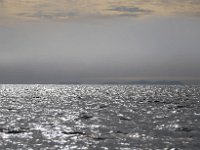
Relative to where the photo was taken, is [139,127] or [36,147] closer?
[36,147]

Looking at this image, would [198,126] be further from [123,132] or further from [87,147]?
[87,147]

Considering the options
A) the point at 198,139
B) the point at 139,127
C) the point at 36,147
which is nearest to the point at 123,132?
the point at 139,127

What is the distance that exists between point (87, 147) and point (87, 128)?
1632cm

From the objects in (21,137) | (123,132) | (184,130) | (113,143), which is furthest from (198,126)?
(21,137)

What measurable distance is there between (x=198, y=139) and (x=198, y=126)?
547 inches

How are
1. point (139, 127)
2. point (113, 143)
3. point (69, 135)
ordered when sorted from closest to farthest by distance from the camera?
point (113, 143), point (69, 135), point (139, 127)

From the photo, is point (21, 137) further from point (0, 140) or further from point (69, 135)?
point (69, 135)

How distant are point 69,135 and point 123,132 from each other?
7.57m

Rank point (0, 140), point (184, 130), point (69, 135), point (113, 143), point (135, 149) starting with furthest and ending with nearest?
point (184, 130), point (69, 135), point (0, 140), point (113, 143), point (135, 149)

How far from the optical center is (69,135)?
50500 mm

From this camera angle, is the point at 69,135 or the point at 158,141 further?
the point at 69,135

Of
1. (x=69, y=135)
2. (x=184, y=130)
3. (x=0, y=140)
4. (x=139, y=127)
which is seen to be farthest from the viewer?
(x=139, y=127)

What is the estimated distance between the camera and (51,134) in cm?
5147

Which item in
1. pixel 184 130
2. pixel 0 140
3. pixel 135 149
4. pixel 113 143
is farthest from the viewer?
pixel 184 130
